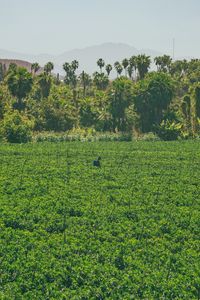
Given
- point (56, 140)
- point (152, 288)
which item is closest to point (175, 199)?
point (152, 288)

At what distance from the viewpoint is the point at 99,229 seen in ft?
72.0

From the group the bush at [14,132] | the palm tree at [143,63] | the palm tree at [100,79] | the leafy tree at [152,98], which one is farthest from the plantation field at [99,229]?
the palm tree at [100,79]

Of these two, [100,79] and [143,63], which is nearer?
[143,63]

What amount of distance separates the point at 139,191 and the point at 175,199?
2892mm

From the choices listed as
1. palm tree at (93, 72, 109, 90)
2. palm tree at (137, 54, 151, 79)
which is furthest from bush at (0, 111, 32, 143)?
palm tree at (93, 72, 109, 90)

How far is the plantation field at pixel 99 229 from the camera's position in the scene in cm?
1622

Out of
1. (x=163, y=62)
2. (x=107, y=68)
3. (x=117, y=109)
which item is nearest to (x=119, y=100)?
(x=117, y=109)

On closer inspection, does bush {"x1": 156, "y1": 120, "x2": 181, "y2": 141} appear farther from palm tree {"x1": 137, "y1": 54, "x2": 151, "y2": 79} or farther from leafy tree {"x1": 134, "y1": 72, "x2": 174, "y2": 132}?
palm tree {"x1": 137, "y1": 54, "x2": 151, "y2": 79}

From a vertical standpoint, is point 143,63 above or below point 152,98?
above

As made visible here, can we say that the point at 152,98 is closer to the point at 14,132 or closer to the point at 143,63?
the point at 14,132

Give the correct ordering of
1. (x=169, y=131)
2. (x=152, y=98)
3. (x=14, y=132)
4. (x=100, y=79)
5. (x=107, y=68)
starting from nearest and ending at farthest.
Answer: (x=14, y=132)
(x=169, y=131)
(x=152, y=98)
(x=100, y=79)
(x=107, y=68)

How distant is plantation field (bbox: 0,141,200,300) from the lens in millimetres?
16219

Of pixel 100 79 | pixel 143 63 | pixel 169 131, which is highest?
pixel 143 63

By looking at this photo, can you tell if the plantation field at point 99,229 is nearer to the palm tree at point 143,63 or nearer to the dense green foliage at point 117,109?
the dense green foliage at point 117,109
